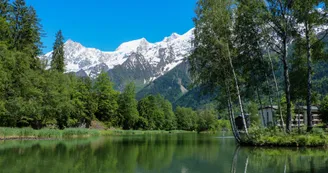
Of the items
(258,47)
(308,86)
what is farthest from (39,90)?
(308,86)

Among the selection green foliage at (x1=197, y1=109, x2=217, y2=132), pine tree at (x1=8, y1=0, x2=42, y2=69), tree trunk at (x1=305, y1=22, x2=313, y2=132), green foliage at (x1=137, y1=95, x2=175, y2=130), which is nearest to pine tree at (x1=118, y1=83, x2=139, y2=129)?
green foliage at (x1=137, y1=95, x2=175, y2=130)

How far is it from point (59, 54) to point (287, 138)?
6205 centimetres

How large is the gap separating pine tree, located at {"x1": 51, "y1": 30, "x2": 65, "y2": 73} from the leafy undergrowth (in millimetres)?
55230

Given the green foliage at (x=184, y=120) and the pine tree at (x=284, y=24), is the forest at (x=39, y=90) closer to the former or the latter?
the pine tree at (x=284, y=24)

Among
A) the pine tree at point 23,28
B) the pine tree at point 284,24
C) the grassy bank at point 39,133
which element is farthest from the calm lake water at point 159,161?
the pine tree at point 23,28

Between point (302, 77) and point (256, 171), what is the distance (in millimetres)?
21957

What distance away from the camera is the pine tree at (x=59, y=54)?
71.2 metres

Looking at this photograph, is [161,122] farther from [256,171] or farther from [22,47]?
[256,171]

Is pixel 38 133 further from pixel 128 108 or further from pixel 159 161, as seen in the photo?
pixel 128 108

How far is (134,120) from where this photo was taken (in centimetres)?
8406

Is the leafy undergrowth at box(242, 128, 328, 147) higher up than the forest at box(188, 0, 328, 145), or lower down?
lower down

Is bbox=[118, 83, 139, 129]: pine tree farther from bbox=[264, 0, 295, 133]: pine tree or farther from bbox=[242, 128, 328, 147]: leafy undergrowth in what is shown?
bbox=[264, 0, 295, 133]: pine tree

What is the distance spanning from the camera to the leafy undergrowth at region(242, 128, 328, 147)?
24781 mm

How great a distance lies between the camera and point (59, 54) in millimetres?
73125
